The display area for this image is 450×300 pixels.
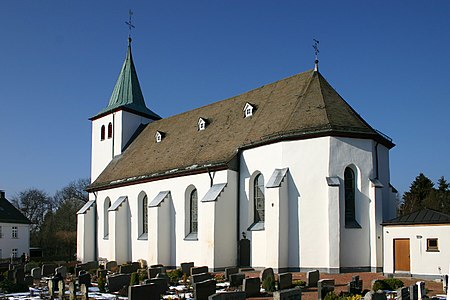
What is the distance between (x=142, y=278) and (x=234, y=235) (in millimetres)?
6147

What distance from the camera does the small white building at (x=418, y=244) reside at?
20109 mm

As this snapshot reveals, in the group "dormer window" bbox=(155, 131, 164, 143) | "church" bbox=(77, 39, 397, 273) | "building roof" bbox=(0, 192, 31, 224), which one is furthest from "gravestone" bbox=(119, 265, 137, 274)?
"building roof" bbox=(0, 192, 31, 224)

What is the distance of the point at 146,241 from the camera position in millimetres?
31938

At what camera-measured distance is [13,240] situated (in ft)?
160

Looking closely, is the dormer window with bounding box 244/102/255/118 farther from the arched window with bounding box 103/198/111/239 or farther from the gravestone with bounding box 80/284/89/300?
the gravestone with bounding box 80/284/89/300

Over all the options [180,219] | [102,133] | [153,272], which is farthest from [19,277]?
[102,133]

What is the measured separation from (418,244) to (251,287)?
859 cm

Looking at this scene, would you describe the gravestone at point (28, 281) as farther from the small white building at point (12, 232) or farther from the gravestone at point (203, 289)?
the small white building at point (12, 232)

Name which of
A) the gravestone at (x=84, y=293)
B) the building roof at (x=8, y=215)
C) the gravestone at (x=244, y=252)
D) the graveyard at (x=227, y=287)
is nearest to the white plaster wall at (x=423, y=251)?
the graveyard at (x=227, y=287)

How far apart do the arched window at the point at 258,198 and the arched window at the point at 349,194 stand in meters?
4.57

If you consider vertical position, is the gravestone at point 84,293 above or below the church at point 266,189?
below

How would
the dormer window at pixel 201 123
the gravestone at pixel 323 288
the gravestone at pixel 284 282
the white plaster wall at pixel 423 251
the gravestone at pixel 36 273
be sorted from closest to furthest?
the gravestone at pixel 323 288
the gravestone at pixel 284 282
the white plaster wall at pixel 423 251
the gravestone at pixel 36 273
the dormer window at pixel 201 123

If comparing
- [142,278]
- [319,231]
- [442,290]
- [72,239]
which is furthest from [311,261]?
[72,239]

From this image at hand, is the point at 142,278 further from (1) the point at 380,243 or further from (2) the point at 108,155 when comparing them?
(2) the point at 108,155
